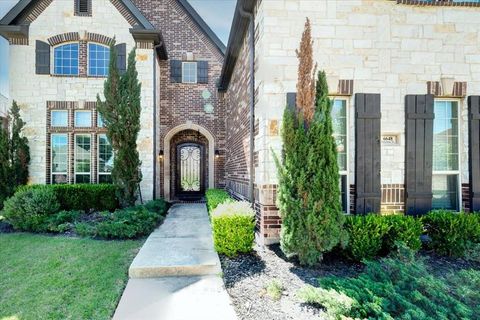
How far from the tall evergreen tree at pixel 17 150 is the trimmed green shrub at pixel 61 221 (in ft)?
9.32

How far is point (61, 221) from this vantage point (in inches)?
248

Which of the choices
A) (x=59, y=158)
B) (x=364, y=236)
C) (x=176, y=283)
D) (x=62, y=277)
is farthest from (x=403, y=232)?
(x=59, y=158)

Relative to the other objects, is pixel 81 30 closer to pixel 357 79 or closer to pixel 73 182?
pixel 73 182

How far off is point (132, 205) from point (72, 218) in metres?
1.50

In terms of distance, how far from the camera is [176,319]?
2.66 m

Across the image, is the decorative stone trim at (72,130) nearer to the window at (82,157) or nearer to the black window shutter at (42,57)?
the window at (82,157)

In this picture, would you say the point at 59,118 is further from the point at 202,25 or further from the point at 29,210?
the point at 202,25

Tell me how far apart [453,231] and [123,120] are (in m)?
7.52

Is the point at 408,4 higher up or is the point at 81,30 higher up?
the point at 81,30

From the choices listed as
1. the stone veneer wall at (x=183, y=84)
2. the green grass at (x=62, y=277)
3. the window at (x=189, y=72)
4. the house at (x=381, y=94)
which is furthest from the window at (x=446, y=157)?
the window at (x=189, y=72)

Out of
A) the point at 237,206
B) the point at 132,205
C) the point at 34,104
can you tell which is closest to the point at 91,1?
the point at 34,104

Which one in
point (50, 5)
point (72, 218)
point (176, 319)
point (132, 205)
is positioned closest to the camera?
point (176, 319)

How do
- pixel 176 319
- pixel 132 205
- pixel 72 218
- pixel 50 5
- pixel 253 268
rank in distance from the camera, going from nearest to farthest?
pixel 176 319
pixel 253 268
pixel 72 218
pixel 132 205
pixel 50 5

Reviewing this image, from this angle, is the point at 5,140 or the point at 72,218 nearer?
the point at 72,218
